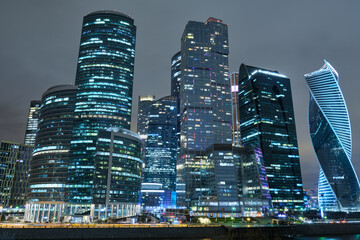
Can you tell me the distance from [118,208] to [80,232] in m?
95.9

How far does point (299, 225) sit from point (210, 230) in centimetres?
4374

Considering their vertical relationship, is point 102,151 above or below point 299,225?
above

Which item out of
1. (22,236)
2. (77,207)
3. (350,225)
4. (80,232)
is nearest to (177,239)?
(80,232)

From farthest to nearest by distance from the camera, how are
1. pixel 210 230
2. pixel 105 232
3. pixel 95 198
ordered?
pixel 95 198 → pixel 210 230 → pixel 105 232

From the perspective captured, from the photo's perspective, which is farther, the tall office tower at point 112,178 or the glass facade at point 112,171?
the glass facade at point 112,171

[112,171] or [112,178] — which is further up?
[112,171]

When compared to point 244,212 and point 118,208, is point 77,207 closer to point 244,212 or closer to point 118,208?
point 118,208

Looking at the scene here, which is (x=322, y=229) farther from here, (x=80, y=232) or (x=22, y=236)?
(x=22, y=236)

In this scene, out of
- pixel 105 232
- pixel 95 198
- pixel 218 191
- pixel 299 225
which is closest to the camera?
pixel 105 232

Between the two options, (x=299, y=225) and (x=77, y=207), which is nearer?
(x=299, y=225)

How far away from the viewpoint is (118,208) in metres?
186

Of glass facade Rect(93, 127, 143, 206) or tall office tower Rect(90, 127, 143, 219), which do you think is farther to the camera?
glass facade Rect(93, 127, 143, 206)

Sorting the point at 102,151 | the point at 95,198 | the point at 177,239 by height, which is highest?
the point at 102,151

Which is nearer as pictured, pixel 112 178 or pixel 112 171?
pixel 112 178
